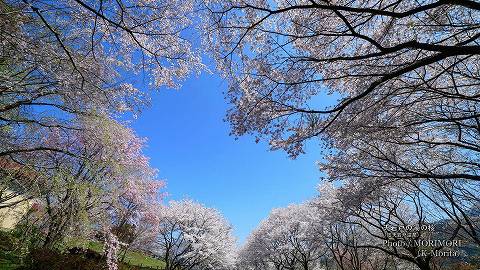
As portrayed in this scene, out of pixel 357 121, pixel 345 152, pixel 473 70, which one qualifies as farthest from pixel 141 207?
pixel 473 70

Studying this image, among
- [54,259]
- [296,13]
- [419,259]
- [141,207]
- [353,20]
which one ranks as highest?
[296,13]

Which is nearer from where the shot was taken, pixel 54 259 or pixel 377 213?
pixel 54 259

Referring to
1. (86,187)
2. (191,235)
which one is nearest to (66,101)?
(86,187)

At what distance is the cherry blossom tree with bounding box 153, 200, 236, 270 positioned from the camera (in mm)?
29469

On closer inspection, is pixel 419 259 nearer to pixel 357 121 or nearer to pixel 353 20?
pixel 357 121

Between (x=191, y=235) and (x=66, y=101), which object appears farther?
(x=191, y=235)

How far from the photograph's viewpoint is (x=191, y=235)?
29.7 m

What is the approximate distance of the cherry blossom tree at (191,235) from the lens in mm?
29469

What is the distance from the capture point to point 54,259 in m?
10.3

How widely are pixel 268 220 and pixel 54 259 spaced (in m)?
29.7

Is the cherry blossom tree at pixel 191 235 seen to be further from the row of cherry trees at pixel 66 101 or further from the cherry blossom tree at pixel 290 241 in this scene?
the row of cherry trees at pixel 66 101

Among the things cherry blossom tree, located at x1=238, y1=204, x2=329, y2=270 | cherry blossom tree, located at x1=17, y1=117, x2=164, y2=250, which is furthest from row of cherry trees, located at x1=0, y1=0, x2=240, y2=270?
cherry blossom tree, located at x1=238, y1=204, x2=329, y2=270

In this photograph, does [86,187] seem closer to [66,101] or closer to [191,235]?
[66,101]

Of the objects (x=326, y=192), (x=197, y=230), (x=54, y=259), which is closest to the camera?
(x=54, y=259)
